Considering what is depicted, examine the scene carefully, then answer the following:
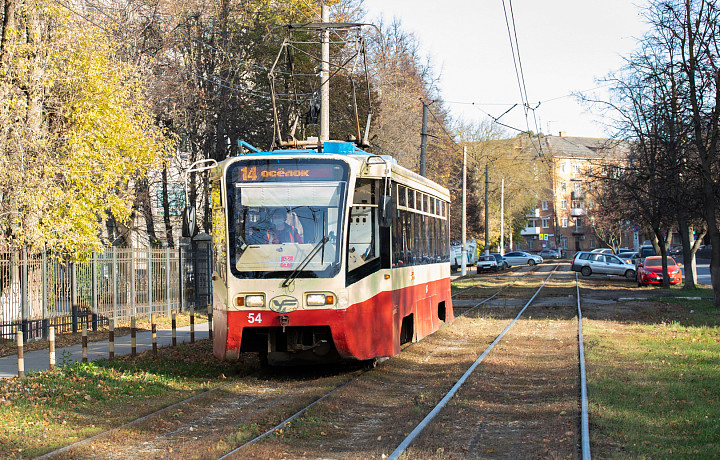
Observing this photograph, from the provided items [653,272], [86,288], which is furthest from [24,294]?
[653,272]

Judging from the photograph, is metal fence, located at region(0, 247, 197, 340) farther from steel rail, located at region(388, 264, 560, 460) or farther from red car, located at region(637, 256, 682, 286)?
red car, located at region(637, 256, 682, 286)

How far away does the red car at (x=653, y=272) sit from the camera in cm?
3819

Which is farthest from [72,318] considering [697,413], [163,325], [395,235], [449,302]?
[697,413]

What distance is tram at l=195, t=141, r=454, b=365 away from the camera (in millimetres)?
10492

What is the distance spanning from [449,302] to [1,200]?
10.3m

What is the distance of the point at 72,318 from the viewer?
19.0 m

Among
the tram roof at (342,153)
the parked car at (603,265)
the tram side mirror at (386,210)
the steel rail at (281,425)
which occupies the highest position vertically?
the tram roof at (342,153)

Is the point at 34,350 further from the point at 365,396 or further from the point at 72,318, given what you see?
the point at 365,396

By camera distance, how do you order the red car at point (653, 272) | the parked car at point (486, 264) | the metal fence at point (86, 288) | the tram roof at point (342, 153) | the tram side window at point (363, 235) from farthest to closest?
the parked car at point (486, 264) < the red car at point (653, 272) < the metal fence at point (86, 288) < the tram roof at point (342, 153) < the tram side window at point (363, 235)

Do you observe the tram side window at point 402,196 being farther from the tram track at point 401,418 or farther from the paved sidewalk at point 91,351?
the paved sidewalk at point 91,351

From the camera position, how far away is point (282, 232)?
10.7m

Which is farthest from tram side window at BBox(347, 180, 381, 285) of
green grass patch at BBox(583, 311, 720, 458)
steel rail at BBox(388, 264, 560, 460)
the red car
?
the red car

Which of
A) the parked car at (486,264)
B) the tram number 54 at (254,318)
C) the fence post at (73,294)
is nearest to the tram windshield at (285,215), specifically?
the tram number 54 at (254,318)

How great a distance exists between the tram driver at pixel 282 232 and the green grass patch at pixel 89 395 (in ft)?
7.46
